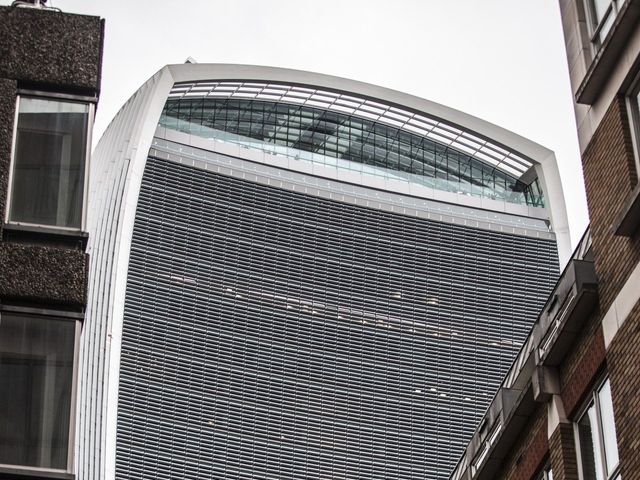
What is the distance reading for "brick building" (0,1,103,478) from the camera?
22781 millimetres

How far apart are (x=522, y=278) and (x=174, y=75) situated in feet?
86.3

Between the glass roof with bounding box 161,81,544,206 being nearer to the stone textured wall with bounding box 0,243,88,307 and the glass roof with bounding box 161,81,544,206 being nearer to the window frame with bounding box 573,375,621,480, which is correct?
the window frame with bounding box 573,375,621,480

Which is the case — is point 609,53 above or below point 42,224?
above

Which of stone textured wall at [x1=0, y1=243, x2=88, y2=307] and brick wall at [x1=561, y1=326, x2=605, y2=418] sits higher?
stone textured wall at [x1=0, y1=243, x2=88, y2=307]

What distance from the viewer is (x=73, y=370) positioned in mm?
23141

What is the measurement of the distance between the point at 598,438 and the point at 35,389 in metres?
8.81

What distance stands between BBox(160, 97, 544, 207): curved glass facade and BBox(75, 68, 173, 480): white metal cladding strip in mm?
Answer: 4844

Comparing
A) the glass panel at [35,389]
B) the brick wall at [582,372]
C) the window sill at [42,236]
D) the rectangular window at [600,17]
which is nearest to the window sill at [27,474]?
the glass panel at [35,389]

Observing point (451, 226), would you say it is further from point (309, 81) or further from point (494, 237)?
point (309, 81)

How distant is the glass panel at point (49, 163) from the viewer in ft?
80.0

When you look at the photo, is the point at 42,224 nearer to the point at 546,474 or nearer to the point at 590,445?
the point at 590,445

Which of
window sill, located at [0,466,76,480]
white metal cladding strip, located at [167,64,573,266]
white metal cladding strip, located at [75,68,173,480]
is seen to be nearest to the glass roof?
white metal cladding strip, located at [167,64,573,266]

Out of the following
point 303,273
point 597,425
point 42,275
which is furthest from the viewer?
point 303,273

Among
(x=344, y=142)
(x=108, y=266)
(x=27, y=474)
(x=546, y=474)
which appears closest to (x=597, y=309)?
(x=546, y=474)
